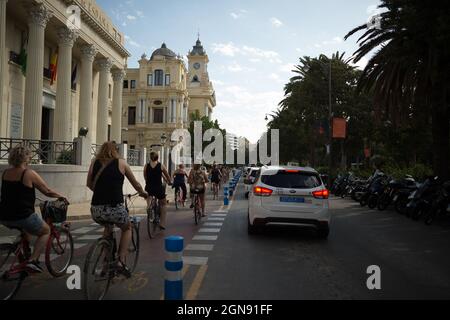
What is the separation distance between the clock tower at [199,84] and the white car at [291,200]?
7648cm

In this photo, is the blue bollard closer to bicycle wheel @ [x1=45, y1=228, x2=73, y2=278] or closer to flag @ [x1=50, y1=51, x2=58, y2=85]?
bicycle wheel @ [x1=45, y1=228, x2=73, y2=278]

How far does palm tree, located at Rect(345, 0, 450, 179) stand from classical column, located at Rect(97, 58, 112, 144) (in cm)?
1809

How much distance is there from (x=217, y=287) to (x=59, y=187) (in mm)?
13718

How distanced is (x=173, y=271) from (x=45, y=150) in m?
16.2

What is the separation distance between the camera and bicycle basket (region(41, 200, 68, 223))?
244 inches

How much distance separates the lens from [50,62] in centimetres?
2783

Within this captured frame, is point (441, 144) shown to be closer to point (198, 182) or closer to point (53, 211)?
point (198, 182)

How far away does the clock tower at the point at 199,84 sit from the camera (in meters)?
88.9

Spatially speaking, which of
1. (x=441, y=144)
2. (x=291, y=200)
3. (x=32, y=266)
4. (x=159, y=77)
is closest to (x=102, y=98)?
(x=441, y=144)

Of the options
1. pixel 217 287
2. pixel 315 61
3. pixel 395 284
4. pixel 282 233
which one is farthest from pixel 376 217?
pixel 315 61

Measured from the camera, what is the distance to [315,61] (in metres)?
40.5

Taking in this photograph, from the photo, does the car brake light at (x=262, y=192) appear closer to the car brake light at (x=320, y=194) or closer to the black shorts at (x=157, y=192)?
the car brake light at (x=320, y=194)

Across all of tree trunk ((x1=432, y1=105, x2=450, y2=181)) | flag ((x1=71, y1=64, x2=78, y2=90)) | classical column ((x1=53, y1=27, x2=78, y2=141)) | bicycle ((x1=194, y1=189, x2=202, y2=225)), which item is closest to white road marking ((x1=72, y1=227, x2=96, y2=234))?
bicycle ((x1=194, y1=189, x2=202, y2=225))
